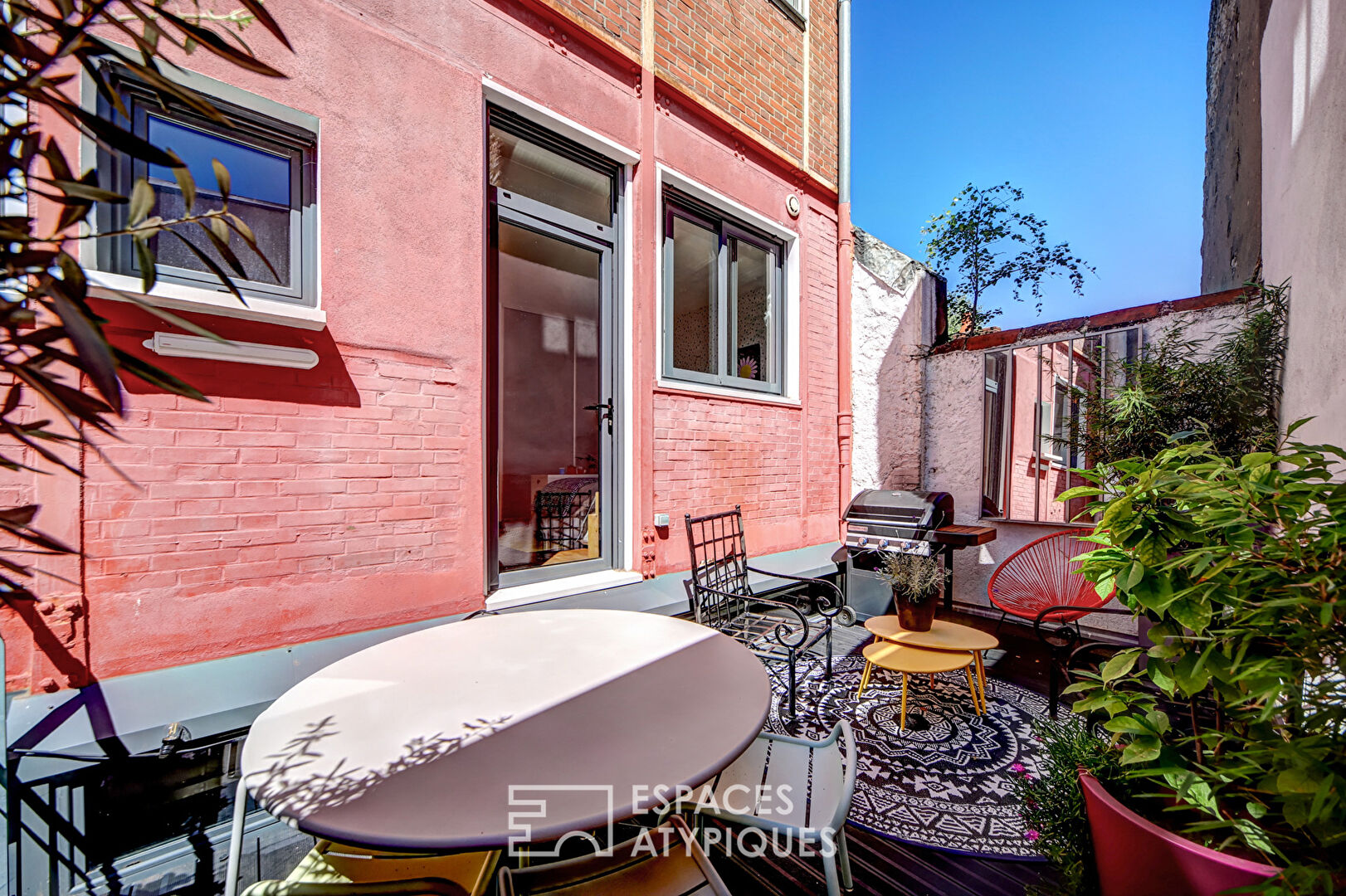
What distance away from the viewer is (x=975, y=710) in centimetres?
307

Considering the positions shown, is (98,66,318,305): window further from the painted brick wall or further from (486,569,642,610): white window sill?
the painted brick wall

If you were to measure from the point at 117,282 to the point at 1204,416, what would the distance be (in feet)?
18.4

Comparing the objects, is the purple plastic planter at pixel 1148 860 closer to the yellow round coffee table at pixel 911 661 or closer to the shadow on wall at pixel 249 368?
the yellow round coffee table at pixel 911 661

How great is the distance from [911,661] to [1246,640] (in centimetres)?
191

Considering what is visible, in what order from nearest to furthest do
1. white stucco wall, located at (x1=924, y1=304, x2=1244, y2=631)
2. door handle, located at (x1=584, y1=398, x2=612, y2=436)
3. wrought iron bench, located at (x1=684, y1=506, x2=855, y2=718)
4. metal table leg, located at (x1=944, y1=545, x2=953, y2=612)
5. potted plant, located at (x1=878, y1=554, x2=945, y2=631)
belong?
1. wrought iron bench, located at (x1=684, y1=506, x2=855, y2=718)
2. potted plant, located at (x1=878, y1=554, x2=945, y2=631)
3. door handle, located at (x1=584, y1=398, x2=612, y2=436)
4. metal table leg, located at (x1=944, y1=545, x2=953, y2=612)
5. white stucco wall, located at (x1=924, y1=304, x2=1244, y2=631)

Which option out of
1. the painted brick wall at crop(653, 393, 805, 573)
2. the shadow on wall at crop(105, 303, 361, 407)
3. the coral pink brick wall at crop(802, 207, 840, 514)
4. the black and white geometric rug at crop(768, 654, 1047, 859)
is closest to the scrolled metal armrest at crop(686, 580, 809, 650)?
the black and white geometric rug at crop(768, 654, 1047, 859)

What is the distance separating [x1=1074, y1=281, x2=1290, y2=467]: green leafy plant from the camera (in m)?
3.30

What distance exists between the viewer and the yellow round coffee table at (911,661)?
281 cm

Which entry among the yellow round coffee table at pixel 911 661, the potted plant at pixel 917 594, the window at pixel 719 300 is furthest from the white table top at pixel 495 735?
the window at pixel 719 300

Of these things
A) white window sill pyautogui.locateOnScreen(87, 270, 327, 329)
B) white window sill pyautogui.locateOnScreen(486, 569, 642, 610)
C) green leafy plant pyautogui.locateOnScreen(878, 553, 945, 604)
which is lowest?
white window sill pyautogui.locateOnScreen(486, 569, 642, 610)

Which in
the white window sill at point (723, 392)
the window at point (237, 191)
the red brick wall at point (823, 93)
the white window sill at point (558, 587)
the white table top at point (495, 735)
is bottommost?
the white window sill at point (558, 587)

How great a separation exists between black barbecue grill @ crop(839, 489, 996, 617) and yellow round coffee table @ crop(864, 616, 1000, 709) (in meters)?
0.90

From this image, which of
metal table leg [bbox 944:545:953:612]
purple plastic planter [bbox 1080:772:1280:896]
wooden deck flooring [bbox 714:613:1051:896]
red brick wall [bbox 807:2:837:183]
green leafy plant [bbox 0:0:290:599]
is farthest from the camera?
red brick wall [bbox 807:2:837:183]

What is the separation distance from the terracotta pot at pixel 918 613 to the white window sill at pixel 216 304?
10.7 feet
